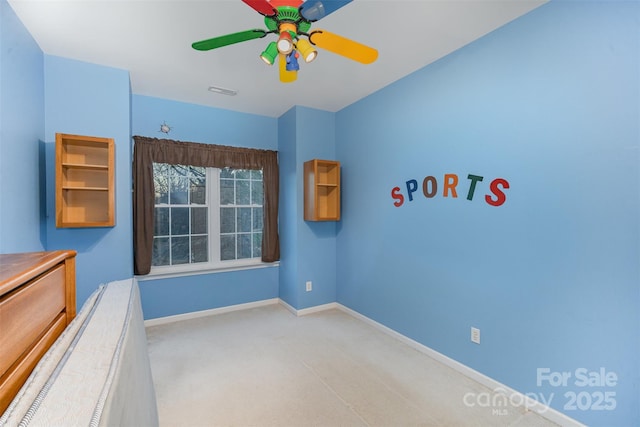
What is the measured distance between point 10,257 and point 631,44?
10.1 feet

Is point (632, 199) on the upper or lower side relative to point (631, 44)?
lower

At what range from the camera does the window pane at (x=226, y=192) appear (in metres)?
3.90

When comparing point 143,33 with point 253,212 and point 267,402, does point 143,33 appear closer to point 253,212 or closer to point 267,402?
point 253,212

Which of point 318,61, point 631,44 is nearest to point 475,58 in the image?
point 631,44

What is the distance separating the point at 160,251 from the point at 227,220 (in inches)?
35.2

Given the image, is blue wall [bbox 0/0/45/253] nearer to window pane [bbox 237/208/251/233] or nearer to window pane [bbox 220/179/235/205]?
window pane [bbox 220/179/235/205]

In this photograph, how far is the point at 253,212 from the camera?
4141 millimetres

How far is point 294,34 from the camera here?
1.51 m

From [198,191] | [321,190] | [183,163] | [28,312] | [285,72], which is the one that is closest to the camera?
[28,312]

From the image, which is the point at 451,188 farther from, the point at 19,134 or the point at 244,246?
the point at 19,134

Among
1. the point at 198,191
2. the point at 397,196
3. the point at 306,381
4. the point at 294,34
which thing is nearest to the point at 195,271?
the point at 198,191

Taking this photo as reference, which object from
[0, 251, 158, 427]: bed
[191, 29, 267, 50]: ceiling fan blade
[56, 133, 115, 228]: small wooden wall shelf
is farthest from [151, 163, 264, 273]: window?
[0, 251, 158, 427]: bed

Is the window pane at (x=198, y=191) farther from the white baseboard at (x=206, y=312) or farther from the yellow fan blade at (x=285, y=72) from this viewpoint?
the yellow fan blade at (x=285, y=72)

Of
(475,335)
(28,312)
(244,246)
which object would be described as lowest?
(475,335)
